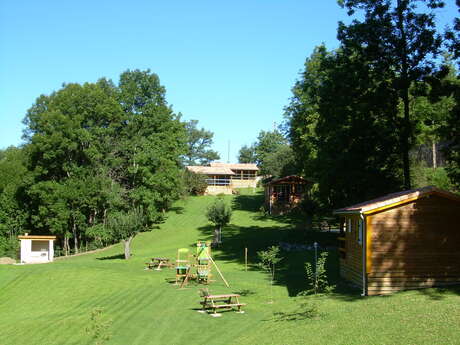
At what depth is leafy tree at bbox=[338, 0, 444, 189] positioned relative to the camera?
886 inches

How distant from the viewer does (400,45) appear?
75.0 ft

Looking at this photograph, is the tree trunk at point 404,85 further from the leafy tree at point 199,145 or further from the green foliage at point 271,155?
the leafy tree at point 199,145

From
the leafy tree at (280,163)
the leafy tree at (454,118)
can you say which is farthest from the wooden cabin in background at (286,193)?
the leafy tree at (454,118)

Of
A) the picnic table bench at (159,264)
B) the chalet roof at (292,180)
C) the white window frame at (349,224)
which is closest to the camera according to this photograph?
the white window frame at (349,224)

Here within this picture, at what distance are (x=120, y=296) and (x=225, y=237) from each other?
19340mm

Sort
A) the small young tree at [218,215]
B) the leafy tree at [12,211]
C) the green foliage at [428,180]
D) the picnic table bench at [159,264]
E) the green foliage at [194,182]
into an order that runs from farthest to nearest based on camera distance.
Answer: the green foliage at [194,182] < the leafy tree at [12,211] < the small young tree at [218,215] < the green foliage at [428,180] < the picnic table bench at [159,264]

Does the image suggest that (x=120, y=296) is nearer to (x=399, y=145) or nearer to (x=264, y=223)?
(x=399, y=145)

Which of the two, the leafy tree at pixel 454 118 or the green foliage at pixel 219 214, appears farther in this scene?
the green foliage at pixel 219 214

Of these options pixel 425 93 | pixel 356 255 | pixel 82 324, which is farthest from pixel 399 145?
pixel 82 324

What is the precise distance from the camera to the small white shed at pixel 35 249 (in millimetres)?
34250

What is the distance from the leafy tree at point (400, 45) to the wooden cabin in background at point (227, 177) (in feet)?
138

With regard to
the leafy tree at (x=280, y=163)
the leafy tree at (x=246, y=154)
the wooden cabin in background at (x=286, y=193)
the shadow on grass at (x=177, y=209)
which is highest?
the leafy tree at (x=246, y=154)

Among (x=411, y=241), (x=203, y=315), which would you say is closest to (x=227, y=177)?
(x=411, y=241)

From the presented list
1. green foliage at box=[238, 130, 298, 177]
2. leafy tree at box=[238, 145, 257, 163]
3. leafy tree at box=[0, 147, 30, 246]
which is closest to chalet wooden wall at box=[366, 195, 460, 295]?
green foliage at box=[238, 130, 298, 177]
